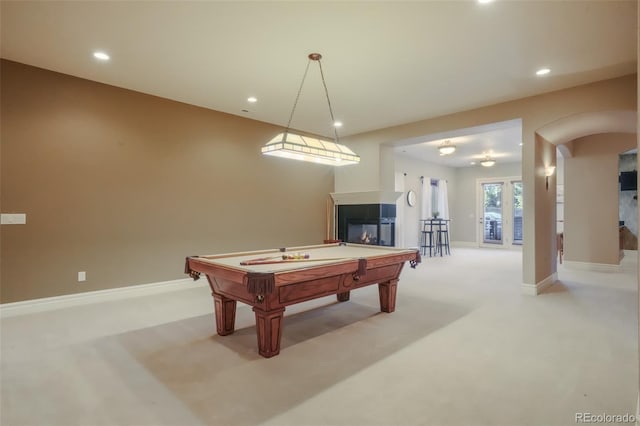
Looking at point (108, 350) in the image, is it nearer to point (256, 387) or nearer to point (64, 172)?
point (256, 387)

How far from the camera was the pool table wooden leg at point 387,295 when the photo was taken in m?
3.82

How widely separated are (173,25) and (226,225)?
10.8ft

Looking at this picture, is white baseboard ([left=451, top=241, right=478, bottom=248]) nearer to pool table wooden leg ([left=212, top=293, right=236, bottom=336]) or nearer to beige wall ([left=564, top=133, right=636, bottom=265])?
beige wall ([left=564, top=133, right=636, bottom=265])

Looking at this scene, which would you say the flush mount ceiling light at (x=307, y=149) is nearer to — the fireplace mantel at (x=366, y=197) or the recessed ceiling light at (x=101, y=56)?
the recessed ceiling light at (x=101, y=56)

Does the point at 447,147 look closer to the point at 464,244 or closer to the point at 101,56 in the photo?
the point at 464,244

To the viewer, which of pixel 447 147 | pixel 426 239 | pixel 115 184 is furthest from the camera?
pixel 426 239

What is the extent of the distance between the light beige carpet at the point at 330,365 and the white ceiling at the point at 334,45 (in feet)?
9.49

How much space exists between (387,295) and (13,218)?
4.46 metres

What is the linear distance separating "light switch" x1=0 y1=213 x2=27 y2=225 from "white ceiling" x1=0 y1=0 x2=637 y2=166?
A: 1.79 meters

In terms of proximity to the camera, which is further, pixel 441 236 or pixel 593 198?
pixel 441 236

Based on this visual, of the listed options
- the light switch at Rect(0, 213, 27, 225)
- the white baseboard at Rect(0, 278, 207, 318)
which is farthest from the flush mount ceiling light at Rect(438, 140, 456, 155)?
the light switch at Rect(0, 213, 27, 225)

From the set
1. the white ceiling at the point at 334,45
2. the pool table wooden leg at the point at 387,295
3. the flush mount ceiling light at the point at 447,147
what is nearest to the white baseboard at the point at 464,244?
the flush mount ceiling light at the point at 447,147

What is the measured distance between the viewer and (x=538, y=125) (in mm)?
4668

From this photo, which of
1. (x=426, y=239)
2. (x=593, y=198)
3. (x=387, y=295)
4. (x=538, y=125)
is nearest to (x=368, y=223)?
(x=387, y=295)
